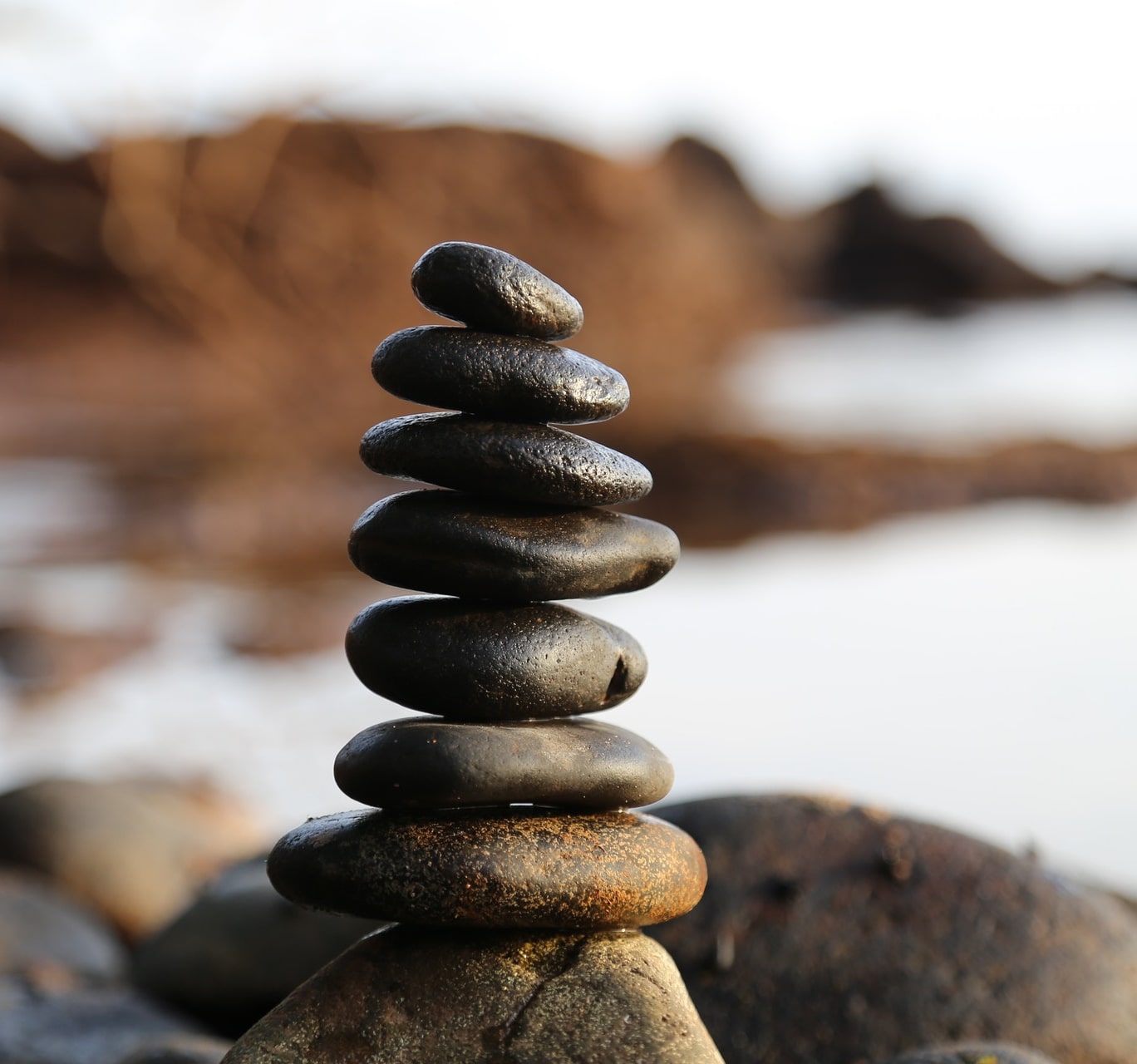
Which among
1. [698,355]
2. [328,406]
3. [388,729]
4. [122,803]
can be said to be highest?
[698,355]

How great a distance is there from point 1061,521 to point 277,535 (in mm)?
7566

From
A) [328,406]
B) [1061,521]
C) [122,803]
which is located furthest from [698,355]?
[122,803]

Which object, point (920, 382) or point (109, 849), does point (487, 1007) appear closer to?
point (109, 849)

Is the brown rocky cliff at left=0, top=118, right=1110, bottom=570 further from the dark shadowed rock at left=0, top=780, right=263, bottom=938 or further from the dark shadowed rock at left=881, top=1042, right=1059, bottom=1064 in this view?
the dark shadowed rock at left=881, top=1042, right=1059, bottom=1064

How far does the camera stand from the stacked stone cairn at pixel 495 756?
2707mm

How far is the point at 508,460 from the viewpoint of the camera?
2.85 metres

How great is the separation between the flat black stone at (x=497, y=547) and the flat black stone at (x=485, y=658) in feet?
0.18

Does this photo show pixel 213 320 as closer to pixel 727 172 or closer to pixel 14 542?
pixel 14 542

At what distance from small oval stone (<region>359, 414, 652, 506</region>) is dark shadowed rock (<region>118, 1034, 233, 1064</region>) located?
1303 mm

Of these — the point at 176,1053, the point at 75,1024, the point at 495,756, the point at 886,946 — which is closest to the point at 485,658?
the point at 495,756

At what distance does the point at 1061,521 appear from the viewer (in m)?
14.4

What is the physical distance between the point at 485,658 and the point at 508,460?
14.9 inches

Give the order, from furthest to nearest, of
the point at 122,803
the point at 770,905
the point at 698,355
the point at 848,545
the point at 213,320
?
the point at 698,355 → the point at 213,320 → the point at 848,545 → the point at 122,803 → the point at 770,905

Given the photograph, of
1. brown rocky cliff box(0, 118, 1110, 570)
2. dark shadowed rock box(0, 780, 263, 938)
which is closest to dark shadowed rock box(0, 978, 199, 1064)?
dark shadowed rock box(0, 780, 263, 938)
